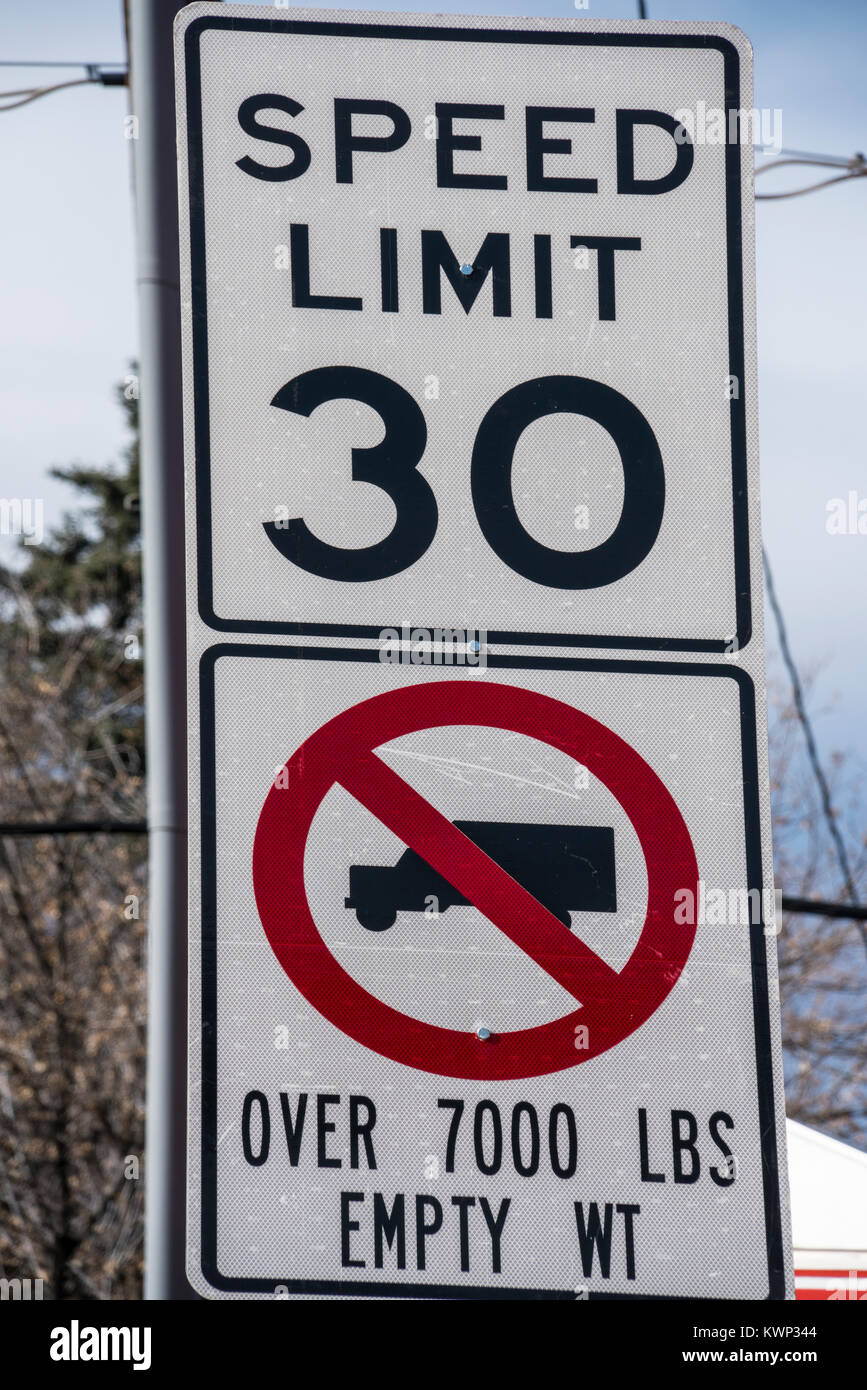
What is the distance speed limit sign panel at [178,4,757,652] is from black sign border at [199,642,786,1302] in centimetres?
3

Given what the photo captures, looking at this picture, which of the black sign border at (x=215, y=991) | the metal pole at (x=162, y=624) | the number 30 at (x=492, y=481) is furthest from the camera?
the metal pole at (x=162, y=624)

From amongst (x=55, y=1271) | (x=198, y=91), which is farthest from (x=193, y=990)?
(x=55, y=1271)

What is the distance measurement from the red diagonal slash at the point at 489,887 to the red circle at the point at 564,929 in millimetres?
28

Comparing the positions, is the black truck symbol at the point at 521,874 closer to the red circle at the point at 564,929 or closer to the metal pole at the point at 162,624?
the red circle at the point at 564,929

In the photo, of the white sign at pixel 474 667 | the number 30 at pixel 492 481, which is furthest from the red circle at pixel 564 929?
the number 30 at pixel 492 481

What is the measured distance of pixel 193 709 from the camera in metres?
1.99

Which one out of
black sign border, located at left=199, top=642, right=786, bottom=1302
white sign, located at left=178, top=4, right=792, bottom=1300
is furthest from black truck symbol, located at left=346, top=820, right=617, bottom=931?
black sign border, located at left=199, top=642, right=786, bottom=1302

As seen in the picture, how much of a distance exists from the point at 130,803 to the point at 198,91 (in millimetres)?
15567

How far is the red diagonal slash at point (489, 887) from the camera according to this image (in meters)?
1.91

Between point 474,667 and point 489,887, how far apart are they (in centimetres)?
26

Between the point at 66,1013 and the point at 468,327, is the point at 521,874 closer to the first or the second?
the point at 468,327

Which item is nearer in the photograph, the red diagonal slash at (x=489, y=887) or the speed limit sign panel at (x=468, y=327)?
the red diagonal slash at (x=489, y=887)

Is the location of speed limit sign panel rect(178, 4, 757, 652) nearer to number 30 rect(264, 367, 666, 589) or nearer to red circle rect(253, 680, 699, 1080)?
number 30 rect(264, 367, 666, 589)

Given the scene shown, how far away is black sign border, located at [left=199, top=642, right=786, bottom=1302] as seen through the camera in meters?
1.84
